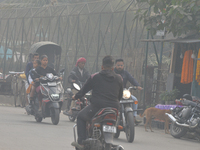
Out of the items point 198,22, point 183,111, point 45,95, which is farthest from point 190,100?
point 45,95

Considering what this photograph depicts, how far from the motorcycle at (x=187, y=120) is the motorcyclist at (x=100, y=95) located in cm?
434

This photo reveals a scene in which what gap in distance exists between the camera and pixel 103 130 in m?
5.84

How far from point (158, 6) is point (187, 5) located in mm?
728

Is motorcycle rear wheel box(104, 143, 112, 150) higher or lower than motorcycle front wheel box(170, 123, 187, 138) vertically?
higher

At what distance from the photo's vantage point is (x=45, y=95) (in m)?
11.6

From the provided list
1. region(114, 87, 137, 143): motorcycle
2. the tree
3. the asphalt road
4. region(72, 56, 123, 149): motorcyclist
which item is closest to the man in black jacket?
the tree

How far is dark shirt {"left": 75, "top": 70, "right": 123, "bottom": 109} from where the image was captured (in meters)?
6.21

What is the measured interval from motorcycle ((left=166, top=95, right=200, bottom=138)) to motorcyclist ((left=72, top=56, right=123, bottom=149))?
171 inches

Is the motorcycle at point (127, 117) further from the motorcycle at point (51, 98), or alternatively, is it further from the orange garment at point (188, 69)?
the orange garment at point (188, 69)

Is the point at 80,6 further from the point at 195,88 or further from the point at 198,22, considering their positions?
the point at 198,22

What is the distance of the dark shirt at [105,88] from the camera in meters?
6.21

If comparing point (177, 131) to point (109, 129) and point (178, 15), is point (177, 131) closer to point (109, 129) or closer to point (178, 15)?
point (178, 15)

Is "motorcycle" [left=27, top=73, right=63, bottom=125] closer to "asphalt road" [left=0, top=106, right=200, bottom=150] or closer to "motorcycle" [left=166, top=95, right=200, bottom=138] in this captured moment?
"asphalt road" [left=0, top=106, right=200, bottom=150]

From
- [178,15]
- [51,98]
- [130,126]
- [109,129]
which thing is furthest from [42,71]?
[109,129]
